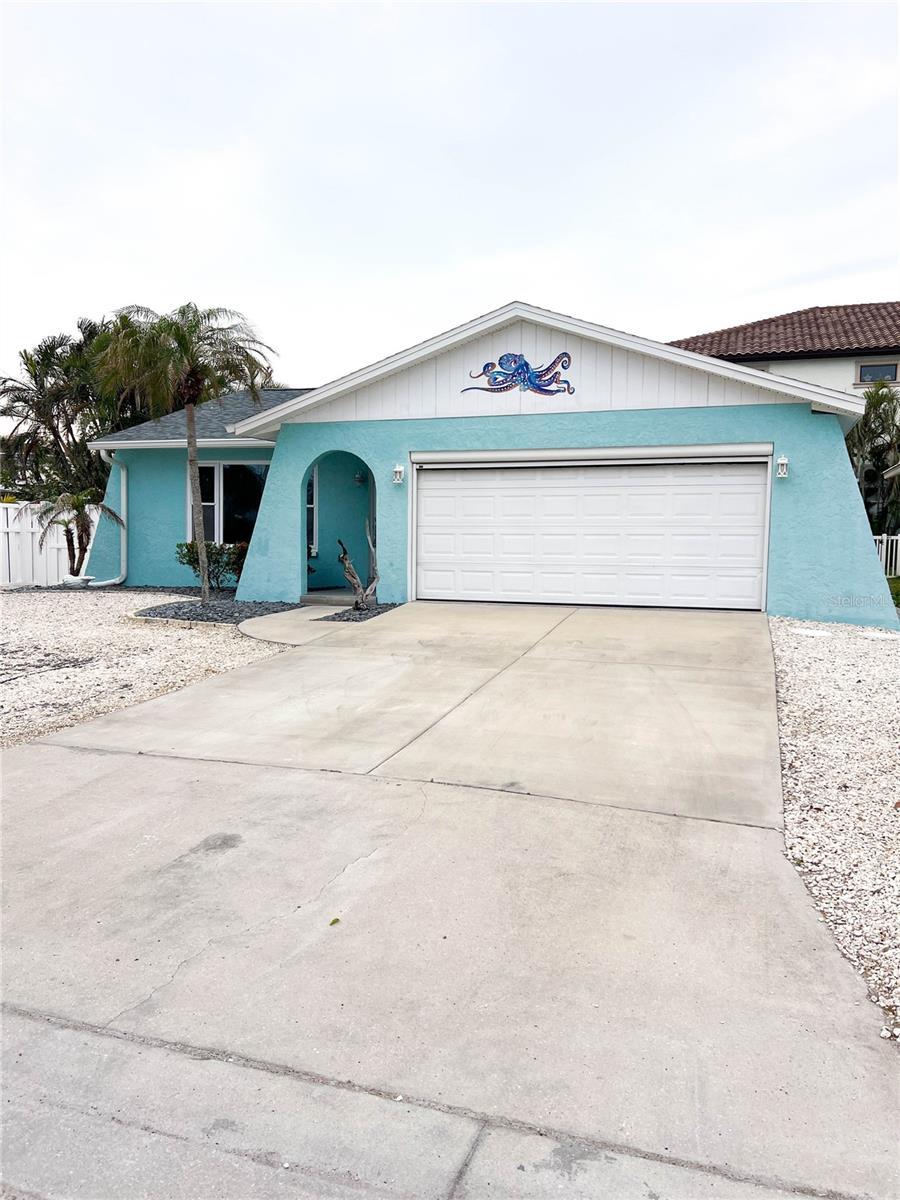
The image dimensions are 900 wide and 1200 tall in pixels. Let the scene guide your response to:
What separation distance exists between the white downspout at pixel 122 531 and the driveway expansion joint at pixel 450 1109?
15094 mm

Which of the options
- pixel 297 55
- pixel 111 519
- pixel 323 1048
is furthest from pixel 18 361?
pixel 323 1048

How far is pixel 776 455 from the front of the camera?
11539 millimetres

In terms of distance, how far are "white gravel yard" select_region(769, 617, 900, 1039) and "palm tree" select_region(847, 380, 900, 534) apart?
15491 millimetres

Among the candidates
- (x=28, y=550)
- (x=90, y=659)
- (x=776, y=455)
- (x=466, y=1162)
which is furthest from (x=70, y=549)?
(x=466, y=1162)

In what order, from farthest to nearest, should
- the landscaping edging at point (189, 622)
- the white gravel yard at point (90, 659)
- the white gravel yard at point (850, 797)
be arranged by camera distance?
the landscaping edging at point (189, 622) < the white gravel yard at point (90, 659) < the white gravel yard at point (850, 797)

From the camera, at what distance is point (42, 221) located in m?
13.6

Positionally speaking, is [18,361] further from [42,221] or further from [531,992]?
[531,992]

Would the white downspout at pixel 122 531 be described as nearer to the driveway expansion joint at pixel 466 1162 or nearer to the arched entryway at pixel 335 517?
the arched entryway at pixel 335 517

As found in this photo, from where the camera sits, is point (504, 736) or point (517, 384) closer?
point (504, 736)

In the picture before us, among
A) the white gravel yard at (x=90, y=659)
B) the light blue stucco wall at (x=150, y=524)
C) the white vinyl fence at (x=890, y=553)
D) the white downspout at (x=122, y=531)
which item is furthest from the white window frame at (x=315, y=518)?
the white vinyl fence at (x=890, y=553)

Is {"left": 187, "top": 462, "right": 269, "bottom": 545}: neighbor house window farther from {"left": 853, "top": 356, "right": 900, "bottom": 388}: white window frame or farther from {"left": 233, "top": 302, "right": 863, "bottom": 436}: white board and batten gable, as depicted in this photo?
{"left": 853, "top": 356, "right": 900, "bottom": 388}: white window frame

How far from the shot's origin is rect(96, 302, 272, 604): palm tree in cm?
1155

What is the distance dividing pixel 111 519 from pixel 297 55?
986 centimetres

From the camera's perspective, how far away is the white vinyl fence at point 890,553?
61.1 feet
